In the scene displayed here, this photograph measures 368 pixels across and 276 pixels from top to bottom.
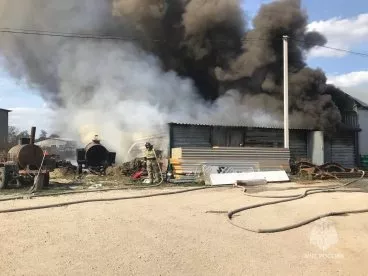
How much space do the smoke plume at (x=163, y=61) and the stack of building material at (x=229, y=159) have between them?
749 centimetres

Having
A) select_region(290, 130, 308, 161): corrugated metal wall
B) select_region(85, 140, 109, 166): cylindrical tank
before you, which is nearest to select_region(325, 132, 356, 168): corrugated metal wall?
select_region(290, 130, 308, 161): corrugated metal wall

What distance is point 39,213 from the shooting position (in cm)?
926

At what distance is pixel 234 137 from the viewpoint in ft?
81.2

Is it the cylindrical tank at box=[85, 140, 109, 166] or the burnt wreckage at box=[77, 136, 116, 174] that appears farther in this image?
the cylindrical tank at box=[85, 140, 109, 166]

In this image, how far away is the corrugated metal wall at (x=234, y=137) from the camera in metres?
23.0

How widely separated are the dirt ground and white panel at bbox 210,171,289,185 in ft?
19.5

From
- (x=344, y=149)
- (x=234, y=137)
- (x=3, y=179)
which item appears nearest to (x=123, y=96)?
(x=234, y=137)

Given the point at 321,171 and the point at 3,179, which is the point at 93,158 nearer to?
the point at 3,179

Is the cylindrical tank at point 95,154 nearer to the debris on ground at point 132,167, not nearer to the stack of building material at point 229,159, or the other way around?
the debris on ground at point 132,167

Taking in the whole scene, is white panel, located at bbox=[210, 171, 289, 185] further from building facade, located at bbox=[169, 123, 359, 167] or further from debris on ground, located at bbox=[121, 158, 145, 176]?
building facade, located at bbox=[169, 123, 359, 167]

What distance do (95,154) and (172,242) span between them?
17506 mm

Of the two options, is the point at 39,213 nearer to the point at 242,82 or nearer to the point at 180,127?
the point at 180,127

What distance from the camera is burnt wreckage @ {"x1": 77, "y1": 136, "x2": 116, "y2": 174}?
77.5 feet

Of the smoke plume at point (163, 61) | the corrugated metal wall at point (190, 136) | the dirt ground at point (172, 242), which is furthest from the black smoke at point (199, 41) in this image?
the dirt ground at point (172, 242)
